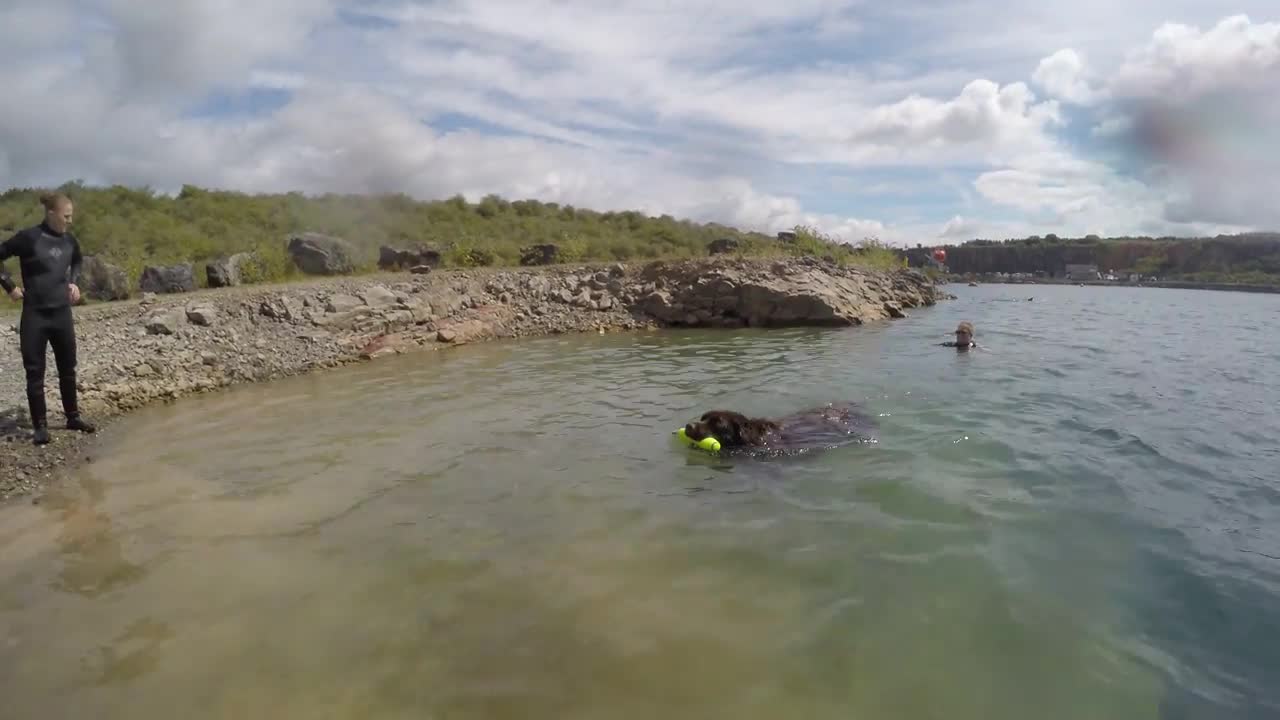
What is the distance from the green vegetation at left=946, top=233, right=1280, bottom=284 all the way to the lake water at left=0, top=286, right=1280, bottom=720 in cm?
8033

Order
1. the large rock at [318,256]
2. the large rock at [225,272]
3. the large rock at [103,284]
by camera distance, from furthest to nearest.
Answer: the large rock at [318,256] < the large rock at [225,272] < the large rock at [103,284]

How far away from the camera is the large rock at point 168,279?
14922 mm

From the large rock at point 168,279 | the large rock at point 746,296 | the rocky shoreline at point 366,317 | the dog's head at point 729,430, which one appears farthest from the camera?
the large rock at point 746,296

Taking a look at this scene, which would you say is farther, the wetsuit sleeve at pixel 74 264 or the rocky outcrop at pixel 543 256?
the rocky outcrop at pixel 543 256

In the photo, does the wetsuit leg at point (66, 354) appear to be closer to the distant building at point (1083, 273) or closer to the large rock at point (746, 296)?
the large rock at point (746, 296)

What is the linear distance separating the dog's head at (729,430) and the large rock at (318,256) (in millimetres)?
15721

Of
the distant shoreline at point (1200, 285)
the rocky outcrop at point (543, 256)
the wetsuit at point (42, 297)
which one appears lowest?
the distant shoreline at point (1200, 285)

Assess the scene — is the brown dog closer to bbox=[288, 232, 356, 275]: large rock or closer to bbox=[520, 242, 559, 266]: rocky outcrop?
bbox=[288, 232, 356, 275]: large rock

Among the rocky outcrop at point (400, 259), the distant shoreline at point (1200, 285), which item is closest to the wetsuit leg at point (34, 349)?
the rocky outcrop at point (400, 259)

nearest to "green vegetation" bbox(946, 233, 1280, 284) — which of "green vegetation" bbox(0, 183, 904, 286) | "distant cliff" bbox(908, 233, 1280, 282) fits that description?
"distant cliff" bbox(908, 233, 1280, 282)

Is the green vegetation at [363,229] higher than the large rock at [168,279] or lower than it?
higher

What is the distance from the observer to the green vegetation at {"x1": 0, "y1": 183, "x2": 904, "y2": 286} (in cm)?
2209

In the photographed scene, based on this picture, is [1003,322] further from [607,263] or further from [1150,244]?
[1150,244]

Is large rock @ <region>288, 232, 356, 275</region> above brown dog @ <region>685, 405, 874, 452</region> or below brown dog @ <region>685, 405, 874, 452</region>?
above
